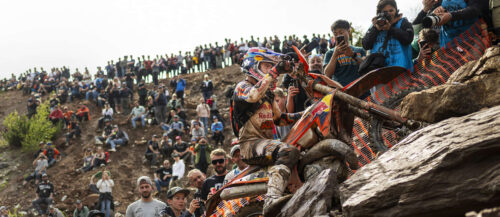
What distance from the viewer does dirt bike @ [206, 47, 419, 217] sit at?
5785 millimetres

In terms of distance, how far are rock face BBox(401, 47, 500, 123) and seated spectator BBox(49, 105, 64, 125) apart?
90.0 ft

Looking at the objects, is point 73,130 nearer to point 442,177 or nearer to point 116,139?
point 116,139

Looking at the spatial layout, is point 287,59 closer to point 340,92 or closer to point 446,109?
point 340,92

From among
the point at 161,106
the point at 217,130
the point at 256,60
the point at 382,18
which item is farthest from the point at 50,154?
the point at 382,18

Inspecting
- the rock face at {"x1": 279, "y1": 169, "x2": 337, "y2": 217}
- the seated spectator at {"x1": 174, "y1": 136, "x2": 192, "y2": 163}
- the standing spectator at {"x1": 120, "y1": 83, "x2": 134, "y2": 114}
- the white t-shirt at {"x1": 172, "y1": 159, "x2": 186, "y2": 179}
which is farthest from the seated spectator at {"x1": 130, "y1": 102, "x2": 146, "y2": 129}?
the rock face at {"x1": 279, "y1": 169, "x2": 337, "y2": 217}

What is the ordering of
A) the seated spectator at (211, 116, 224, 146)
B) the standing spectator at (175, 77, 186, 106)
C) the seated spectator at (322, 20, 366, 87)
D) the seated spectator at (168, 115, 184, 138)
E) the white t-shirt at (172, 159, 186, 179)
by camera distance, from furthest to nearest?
the standing spectator at (175, 77, 186, 106) → the seated spectator at (168, 115, 184, 138) → the seated spectator at (211, 116, 224, 146) → the white t-shirt at (172, 159, 186, 179) → the seated spectator at (322, 20, 366, 87)

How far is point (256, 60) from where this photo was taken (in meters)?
6.65

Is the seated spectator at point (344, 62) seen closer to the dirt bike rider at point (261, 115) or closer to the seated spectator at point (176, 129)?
the dirt bike rider at point (261, 115)

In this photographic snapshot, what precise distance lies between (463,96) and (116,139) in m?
21.5

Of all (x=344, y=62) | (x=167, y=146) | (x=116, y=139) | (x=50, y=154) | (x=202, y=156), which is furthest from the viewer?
(x=116, y=139)

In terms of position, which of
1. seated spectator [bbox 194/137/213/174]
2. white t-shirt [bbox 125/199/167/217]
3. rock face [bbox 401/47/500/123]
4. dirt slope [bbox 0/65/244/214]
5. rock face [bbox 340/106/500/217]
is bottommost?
dirt slope [bbox 0/65/244/214]

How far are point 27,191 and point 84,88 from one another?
47.3 ft

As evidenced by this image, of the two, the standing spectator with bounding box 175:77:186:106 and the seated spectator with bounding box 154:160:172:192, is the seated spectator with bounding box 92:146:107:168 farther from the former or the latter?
the standing spectator with bounding box 175:77:186:106

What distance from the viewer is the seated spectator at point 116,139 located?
80.5 ft
